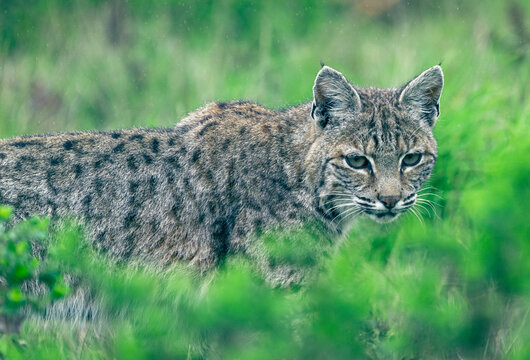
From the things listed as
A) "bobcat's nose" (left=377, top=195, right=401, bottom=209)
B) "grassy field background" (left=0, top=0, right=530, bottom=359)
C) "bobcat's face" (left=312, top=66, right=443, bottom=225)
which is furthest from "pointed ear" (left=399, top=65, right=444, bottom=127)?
"bobcat's nose" (left=377, top=195, right=401, bottom=209)

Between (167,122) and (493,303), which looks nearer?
(493,303)

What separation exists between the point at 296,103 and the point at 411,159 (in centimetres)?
206

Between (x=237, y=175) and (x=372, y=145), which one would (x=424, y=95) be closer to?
(x=372, y=145)

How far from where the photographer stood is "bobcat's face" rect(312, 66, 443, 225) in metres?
4.94

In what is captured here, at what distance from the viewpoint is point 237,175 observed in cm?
537

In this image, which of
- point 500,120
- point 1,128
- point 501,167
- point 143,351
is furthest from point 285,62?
point 143,351

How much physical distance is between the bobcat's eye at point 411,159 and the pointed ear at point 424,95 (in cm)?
31

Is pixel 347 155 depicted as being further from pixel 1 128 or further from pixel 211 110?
pixel 1 128

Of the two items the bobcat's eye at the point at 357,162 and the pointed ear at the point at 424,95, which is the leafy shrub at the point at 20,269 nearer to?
the bobcat's eye at the point at 357,162

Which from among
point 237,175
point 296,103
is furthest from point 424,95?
point 296,103

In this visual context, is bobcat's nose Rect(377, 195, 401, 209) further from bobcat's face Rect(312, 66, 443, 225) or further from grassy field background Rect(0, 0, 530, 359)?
grassy field background Rect(0, 0, 530, 359)

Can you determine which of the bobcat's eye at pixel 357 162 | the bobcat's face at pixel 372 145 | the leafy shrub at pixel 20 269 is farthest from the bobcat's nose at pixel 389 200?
the leafy shrub at pixel 20 269

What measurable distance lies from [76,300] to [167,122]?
3.30 meters

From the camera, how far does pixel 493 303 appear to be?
2068 millimetres
